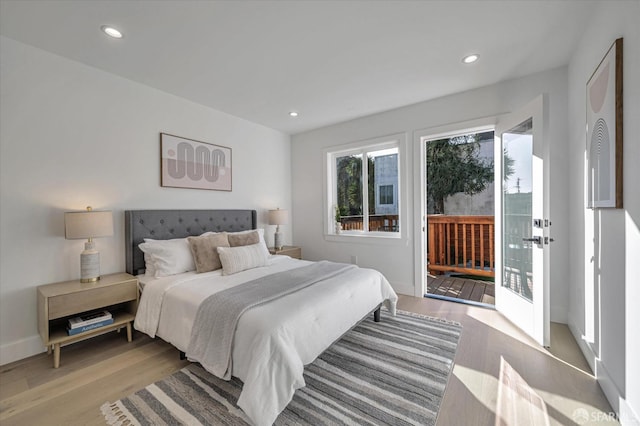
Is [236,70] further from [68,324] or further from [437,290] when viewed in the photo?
[437,290]

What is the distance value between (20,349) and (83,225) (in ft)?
3.74

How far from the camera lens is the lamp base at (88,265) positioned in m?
2.34

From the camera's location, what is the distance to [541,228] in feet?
7.32

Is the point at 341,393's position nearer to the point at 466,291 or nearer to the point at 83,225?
the point at 83,225

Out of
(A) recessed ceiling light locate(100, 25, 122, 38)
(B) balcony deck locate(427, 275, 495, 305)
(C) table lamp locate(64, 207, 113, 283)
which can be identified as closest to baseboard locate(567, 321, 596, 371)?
(B) balcony deck locate(427, 275, 495, 305)

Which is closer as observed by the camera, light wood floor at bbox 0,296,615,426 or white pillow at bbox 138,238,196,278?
light wood floor at bbox 0,296,615,426

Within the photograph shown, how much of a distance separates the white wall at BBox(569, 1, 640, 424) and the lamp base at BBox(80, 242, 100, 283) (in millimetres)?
3786

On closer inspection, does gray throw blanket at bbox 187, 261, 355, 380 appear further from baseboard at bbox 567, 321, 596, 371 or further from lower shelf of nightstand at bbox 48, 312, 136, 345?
baseboard at bbox 567, 321, 596, 371

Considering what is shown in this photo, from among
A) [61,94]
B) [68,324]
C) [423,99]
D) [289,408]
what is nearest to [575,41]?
[423,99]

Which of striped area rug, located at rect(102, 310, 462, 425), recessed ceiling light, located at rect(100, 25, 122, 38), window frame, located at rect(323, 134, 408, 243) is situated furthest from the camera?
window frame, located at rect(323, 134, 408, 243)

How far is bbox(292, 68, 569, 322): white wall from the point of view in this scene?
8.78 ft

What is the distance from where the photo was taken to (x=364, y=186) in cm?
421

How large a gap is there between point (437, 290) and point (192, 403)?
340 cm

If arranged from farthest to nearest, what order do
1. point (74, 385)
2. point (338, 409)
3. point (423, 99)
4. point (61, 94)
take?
point (423, 99), point (61, 94), point (74, 385), point (338, 409)
